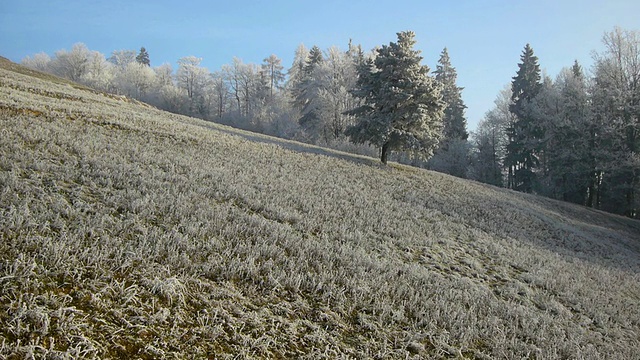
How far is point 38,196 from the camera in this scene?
6.50 meters

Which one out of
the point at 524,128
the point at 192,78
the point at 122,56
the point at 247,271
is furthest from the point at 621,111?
the point at 122,56

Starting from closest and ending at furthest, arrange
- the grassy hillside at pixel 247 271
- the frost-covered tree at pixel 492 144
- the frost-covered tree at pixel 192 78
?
the grassy hillside at pixel 247 271 → the frost-covered tree at pixel 492 144 → the frost-covered tree at pixel 192 78

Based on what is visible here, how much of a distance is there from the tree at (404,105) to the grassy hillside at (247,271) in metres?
9.48

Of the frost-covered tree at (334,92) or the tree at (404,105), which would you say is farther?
the frost-covered tree at (334,92)

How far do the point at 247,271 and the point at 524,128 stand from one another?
5109 cm

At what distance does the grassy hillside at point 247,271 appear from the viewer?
3.96 metres

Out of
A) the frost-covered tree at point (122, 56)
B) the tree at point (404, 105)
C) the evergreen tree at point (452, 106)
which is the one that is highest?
the frost-covered tree at point (122, 56)

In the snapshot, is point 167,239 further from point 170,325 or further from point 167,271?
point 170,325

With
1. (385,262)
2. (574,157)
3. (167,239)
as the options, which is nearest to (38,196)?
(167,239)

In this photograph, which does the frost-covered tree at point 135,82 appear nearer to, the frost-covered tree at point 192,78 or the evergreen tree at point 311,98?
the frost-covered tree at point 192,78

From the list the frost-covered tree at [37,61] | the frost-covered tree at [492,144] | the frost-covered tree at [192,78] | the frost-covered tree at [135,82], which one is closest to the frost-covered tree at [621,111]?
the frost-covered tree at [492,144]

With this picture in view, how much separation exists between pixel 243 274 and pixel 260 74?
69.9 meters

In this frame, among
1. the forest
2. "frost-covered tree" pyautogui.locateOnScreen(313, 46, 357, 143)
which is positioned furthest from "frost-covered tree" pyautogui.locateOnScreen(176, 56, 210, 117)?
"frost-covered tree" pyautogui.locateOnScreen(313, 46, 357, 143)

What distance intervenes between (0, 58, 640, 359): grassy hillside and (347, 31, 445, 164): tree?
9.48 metres
